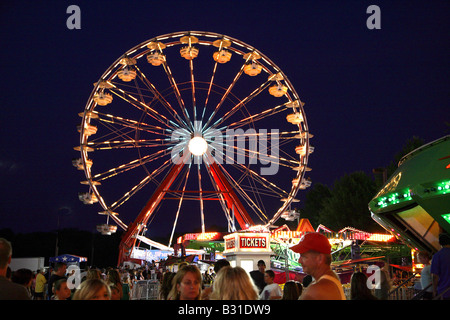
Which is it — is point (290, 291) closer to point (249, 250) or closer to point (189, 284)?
point (189, 284)

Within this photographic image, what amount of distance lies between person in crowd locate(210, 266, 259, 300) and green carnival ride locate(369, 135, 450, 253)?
8.22 metres

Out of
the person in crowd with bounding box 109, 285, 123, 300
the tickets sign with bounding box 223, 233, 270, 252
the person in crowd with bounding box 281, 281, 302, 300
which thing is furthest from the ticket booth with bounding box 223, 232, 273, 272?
the person in crowd with bounding box 281, 281, 302, 300

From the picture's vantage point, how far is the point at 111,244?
76375 mm

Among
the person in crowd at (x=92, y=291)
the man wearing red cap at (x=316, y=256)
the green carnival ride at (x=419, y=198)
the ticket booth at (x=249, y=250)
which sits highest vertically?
the green carnival ride at (x=419, y=198)

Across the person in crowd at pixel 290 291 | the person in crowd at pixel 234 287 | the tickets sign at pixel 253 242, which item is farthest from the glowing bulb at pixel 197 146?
the person in crowd at pixel 234 287

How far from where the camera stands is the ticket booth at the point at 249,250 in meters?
15.7

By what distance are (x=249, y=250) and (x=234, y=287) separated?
12.7 m

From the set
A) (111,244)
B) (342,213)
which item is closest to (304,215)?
(342,213)

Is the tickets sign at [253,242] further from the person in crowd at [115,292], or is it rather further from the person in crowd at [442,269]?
the person in crowd at [442,269]

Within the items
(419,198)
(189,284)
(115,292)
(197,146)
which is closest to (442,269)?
(419,198)

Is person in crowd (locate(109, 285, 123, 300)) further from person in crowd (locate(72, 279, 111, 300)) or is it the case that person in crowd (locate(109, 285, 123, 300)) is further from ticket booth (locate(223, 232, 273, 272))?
ticket booth (locate(223, 232, 273, 272))

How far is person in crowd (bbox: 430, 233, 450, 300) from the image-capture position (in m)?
6.63

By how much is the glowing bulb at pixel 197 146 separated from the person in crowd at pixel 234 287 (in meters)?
19.0
